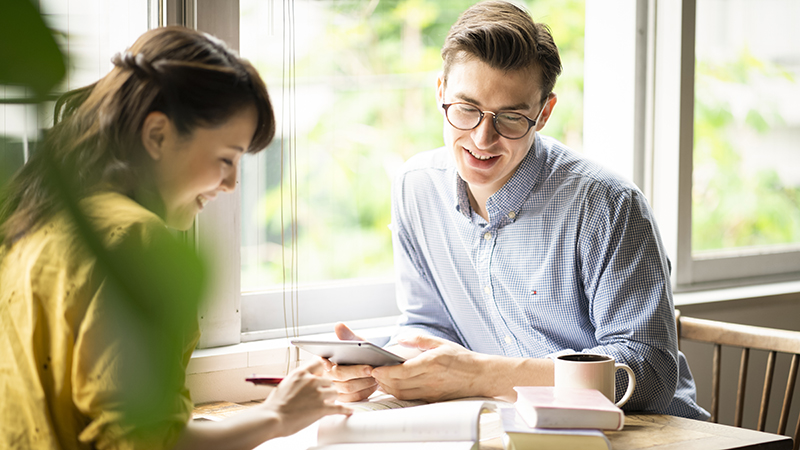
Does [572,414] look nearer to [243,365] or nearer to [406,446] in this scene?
[406,446]

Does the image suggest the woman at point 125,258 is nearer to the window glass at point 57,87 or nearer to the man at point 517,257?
the window glass at point 57,87

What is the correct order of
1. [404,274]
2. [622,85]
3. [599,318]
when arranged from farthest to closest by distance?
[622,85]
[404,274]
[599,318]

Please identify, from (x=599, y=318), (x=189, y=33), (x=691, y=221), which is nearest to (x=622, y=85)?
(x=691, y=221)

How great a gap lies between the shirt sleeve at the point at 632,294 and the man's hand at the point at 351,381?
1.27 feet

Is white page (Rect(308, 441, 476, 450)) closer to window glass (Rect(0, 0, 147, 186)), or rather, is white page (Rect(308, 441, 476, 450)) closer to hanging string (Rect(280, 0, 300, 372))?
hanging string (Rect(280, 0, 300, 372))

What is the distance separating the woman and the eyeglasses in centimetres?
64

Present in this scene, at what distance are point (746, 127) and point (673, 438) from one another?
1.60m

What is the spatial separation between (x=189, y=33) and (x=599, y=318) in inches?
35.3

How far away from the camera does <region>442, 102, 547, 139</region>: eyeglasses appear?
1.29 metres

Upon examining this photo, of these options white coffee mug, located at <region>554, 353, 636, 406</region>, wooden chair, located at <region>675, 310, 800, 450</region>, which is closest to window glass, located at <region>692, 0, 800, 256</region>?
wooden chair, located at <region>675, 310, 800, 450</region>

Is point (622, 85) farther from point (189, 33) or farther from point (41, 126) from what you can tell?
point (41, 126)

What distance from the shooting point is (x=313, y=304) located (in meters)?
1.65

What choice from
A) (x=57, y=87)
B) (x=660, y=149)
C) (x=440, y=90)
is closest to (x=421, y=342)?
(x=440, y=90)

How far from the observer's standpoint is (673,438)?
3.15 ft
